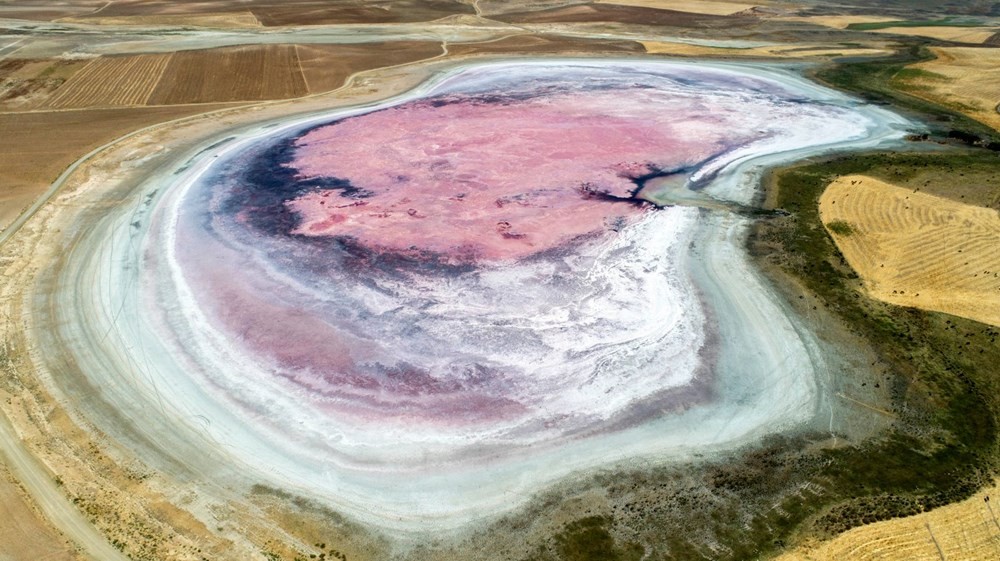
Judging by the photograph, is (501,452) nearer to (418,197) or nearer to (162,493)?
(162,493)

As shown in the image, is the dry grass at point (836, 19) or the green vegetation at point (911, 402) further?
the dry grass at point (836, 19)

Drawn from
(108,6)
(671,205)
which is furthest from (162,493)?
(108,6)

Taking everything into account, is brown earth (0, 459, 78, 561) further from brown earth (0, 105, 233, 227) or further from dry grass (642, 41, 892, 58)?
dry grass (642, 41, 892, 58)

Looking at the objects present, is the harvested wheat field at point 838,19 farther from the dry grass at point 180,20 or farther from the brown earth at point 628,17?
the dry grass at point 180,20

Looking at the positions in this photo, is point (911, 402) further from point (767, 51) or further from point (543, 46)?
point (543, 46)

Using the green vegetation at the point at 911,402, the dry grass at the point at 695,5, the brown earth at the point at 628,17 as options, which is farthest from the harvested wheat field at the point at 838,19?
the green vegetation at the point at 911,402

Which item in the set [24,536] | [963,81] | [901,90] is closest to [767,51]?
[901,90]
